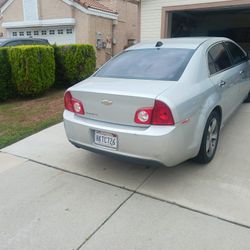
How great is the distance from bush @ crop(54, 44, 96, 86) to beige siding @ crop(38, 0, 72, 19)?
734cm

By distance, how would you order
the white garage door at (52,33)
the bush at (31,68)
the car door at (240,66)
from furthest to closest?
the white garage door at (52,33) → the bush at (31,68) → the car door at (240,66)

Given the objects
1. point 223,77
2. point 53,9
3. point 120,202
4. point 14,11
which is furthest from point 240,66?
point 14,11

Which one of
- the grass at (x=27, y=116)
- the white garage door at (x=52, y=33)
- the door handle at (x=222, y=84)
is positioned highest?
the white garage door at (x=52, y=33)

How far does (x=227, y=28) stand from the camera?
15.5 metres

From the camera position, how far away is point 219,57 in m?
4.16

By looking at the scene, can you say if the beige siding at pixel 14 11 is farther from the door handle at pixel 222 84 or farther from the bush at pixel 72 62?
the door handle at pixel 222 84

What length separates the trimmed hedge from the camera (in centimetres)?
691

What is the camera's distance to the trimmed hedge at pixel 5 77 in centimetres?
691

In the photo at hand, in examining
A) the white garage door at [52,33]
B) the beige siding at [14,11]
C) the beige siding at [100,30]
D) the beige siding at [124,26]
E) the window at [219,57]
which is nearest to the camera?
the window at [219,57]

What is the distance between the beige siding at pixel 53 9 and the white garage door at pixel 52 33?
0.64 meters

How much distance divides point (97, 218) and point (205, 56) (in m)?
2.34

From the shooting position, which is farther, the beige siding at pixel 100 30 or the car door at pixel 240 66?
the beige siding at pixel 100 30

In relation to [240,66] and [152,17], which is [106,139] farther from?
[152,17]

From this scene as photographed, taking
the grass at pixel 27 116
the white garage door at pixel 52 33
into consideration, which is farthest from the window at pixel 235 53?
the white garage door at pixel 52 33
